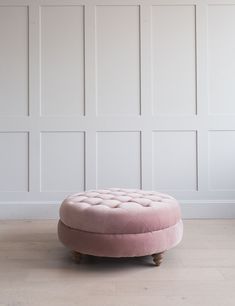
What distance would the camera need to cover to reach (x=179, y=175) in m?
2.69

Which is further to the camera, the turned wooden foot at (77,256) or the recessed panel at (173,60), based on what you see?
the recessed panel at (173,60)

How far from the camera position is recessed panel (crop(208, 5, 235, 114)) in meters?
2.67

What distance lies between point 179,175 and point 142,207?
113cm

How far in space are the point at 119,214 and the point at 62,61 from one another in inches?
68.6

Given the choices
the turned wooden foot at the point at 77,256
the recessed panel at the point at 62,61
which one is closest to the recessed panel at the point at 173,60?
the recessed panel at the point at 62,61

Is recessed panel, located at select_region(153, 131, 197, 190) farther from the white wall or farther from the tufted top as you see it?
the tufted top

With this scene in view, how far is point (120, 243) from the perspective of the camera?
1.58 meters

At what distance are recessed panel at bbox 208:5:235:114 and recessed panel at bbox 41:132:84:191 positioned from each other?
4.57 feet

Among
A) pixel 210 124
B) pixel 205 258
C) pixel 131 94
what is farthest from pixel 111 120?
pixel 205 258

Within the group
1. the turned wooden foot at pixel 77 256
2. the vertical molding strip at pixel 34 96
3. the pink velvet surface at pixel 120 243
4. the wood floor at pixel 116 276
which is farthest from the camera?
the vertical molding strip at pixel 34 96

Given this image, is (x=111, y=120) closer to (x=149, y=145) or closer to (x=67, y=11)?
(x=149, y=145)

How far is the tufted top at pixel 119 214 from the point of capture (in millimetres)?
1588

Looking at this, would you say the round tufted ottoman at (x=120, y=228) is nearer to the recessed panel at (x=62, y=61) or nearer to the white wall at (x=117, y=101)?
the white wall at (x=117, y=101)

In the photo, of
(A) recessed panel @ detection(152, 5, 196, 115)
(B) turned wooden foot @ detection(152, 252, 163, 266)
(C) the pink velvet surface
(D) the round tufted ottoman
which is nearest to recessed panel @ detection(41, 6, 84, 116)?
(A) recessed panel @ detection(152, 5, 196, 115)
